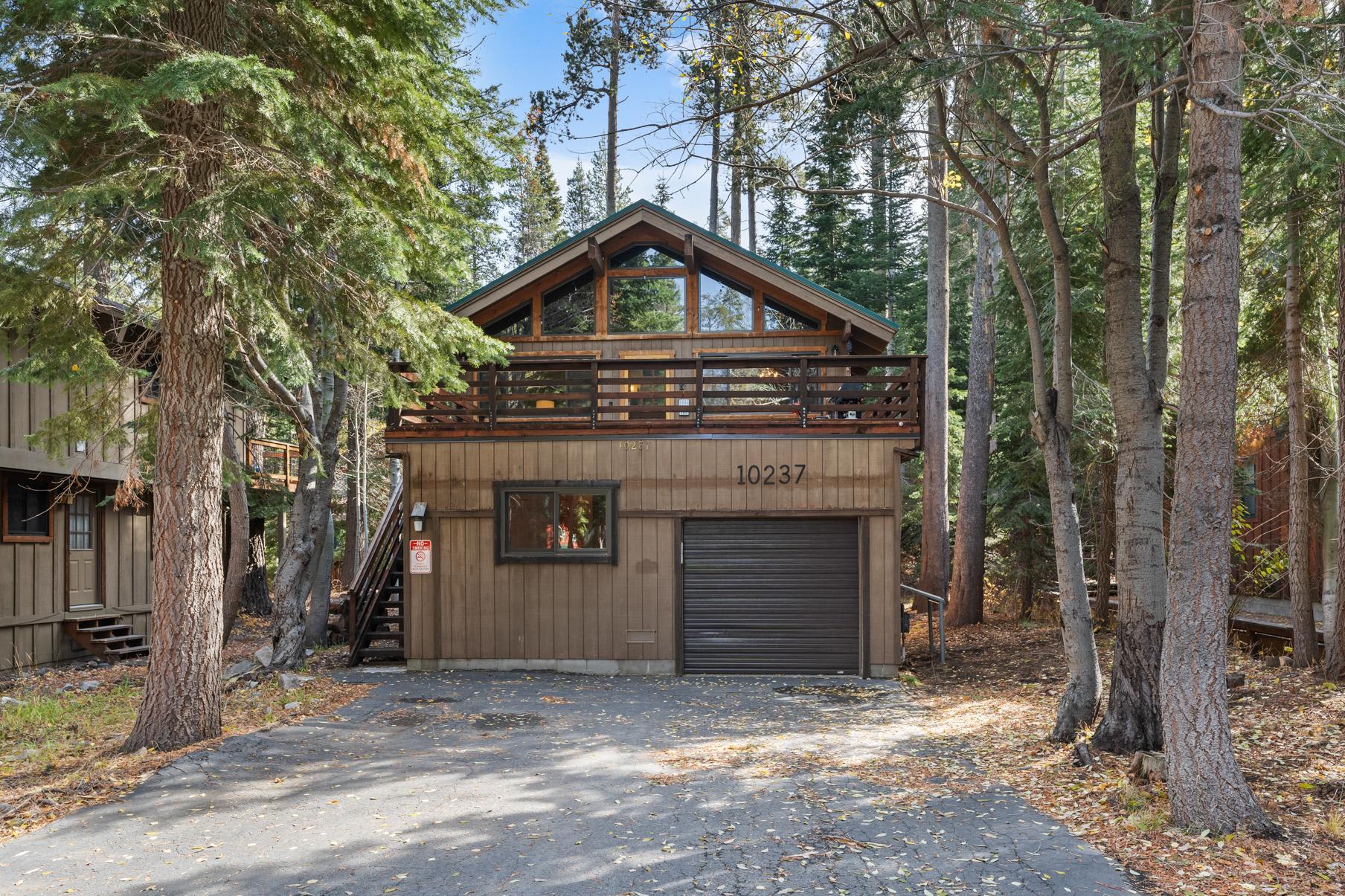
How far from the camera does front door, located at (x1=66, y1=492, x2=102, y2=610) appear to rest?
15.8 m

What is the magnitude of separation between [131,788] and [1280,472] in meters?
15.8

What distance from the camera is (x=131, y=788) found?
662 centimetres

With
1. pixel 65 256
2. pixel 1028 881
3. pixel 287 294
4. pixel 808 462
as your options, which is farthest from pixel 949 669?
pixel 65 256

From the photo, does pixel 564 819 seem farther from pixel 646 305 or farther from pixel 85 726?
pixel 646 305

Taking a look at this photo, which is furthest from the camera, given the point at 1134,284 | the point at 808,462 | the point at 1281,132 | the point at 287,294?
the point at 808,462

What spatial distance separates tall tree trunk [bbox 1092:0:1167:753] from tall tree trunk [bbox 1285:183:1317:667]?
9.86 ft

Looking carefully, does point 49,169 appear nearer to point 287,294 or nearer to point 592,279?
point 287,294

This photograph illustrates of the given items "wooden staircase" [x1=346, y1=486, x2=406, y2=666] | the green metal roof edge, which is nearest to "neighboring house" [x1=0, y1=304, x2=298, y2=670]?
"wooden staircase" [x1=346, y1=486, x2=406, y2=666]

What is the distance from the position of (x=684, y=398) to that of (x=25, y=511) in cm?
1047

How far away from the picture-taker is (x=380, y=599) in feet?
44.7

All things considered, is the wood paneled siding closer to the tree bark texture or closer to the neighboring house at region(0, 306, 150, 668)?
the tree bark texture

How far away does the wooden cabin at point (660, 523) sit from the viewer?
40.7 ft

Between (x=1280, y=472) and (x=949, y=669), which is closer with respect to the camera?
(x=949, y=669)

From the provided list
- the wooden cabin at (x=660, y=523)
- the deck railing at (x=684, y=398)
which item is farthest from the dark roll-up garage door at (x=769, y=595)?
the deck railing at (x=684, y=398)
